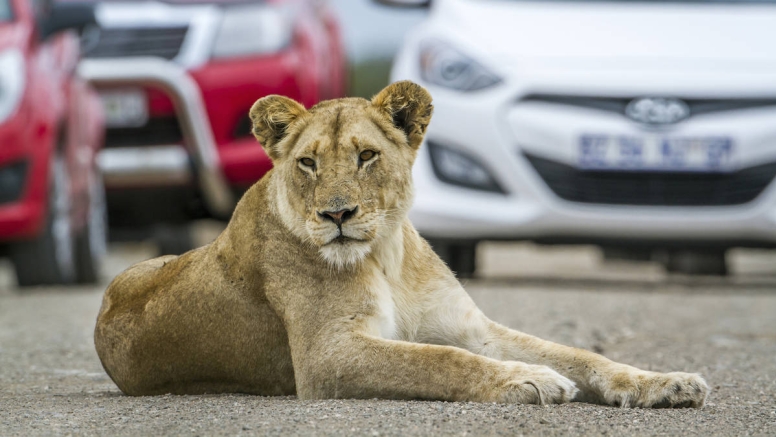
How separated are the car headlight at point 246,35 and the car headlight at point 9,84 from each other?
1.51 m

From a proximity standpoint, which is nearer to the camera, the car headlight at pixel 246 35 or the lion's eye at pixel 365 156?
the lion's eye at pixel 365 156

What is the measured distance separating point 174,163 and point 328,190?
5.10m

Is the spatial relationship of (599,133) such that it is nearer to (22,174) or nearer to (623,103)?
(623,103)

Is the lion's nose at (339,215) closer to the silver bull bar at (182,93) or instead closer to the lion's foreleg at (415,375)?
the lion's foreleg at (415,375)

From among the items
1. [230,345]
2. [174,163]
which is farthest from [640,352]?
[174,163]

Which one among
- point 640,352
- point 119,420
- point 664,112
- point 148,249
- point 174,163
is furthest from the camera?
point 148,249

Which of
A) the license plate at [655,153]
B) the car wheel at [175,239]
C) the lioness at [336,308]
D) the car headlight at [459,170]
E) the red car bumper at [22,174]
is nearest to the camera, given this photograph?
the lioness at [336,308]

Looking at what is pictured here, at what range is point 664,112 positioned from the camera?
6.87 m

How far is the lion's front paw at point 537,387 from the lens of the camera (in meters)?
3.46

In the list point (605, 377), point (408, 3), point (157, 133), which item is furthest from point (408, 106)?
point (157, 133)

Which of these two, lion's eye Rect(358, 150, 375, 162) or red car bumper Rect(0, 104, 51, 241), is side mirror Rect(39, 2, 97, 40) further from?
lion's eye Rect(358, 150, 375, 162)

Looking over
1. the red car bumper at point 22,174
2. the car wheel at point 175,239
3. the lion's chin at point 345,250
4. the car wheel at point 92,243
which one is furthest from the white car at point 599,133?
the car wheel at point 175,239

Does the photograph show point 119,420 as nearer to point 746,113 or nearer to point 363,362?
point 363,362

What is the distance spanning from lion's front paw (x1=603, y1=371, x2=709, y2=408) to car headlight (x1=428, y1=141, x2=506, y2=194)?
3.39m
